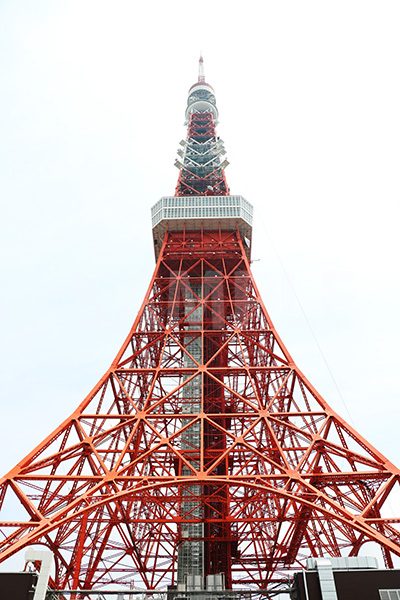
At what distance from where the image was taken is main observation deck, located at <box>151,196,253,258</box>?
88.8ft

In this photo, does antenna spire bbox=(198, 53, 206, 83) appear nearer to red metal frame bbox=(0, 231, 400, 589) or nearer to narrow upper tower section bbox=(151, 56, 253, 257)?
narrow upper tower section bbox=(151, 56, 253, 257)

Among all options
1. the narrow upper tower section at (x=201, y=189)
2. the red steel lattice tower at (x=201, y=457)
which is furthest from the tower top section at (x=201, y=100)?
the red steel lattice tower at (x=201, y=457)

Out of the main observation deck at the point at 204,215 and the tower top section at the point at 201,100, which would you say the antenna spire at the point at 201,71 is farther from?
the main observation deck at the point at 204,215

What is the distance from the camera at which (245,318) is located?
24.0m

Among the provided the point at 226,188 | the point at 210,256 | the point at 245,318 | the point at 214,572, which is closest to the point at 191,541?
the point at 214,572

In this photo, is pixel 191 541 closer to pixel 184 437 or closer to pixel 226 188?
pixel 184 437

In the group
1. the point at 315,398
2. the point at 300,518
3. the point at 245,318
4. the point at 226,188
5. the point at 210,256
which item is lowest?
the point at 300,518

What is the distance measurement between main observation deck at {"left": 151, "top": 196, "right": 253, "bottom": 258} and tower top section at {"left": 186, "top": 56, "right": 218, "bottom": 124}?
15171 millimetres

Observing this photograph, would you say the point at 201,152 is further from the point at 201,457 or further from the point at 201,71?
the point at 201,457

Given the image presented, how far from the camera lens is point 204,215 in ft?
89.1

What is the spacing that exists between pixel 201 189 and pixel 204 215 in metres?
7.33

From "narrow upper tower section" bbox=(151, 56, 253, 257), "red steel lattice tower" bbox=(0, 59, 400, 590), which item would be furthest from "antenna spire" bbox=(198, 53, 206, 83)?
"red steel lattice tower" bbox=(0, 59, 400, 590)

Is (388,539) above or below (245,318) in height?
below

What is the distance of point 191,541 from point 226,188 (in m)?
21.4
